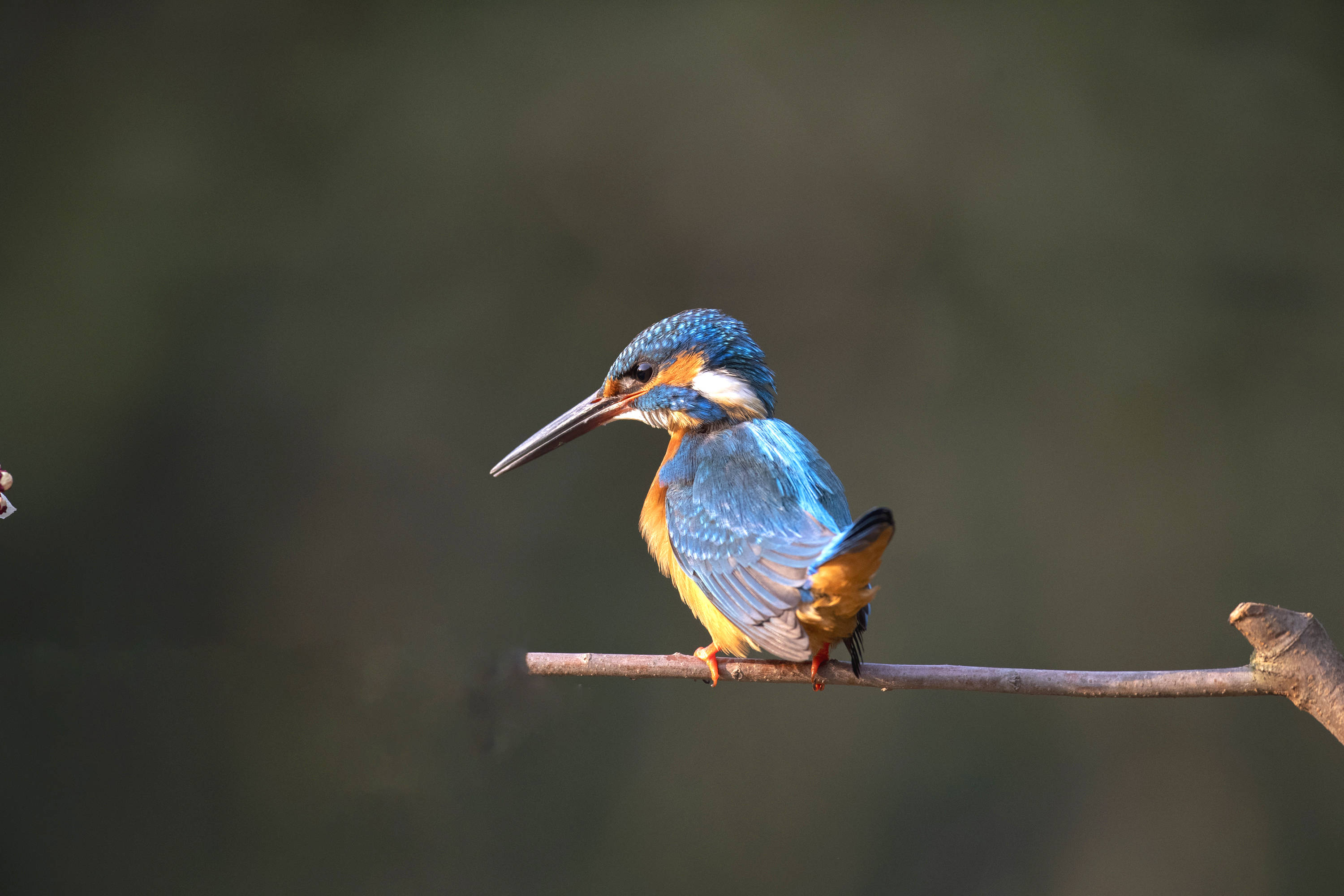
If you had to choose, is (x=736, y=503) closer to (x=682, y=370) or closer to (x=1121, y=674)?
(x=682, y=370)

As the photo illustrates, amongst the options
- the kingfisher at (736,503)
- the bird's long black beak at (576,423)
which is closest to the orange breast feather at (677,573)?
the kingfisher at (736,503)

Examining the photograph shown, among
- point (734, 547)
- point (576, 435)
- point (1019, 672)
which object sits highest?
point (576, 435)

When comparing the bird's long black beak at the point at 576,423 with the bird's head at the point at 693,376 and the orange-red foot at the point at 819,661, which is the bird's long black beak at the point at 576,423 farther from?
the orange-red foot at the point at 819,661

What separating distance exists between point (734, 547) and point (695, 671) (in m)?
0.18

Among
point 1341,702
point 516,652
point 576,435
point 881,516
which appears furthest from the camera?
point 576,435

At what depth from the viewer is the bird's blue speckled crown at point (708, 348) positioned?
4.47 ft

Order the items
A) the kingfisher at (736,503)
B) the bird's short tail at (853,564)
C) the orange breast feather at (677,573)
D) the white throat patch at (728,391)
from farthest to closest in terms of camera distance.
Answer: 1. the white throat patch at (728,391)
2. the orange breast feather at (677,573)
3. the kingfisher at (736,503)
4. the bird's short tail at (853,564)

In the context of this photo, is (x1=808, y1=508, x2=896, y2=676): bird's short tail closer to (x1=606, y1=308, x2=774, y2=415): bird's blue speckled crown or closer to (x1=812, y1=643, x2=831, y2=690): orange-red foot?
(x1=812, y1=643, x2=831, y2=690): orange-red foot

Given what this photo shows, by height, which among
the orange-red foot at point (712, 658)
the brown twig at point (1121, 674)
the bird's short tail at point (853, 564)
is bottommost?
the brown twig at point (1121, 674)

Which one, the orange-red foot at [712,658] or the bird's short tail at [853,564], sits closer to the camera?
the bird's short tail at [853,564]

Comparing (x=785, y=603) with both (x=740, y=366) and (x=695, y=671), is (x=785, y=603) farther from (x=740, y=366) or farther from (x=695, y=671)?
(x=740, y=366)

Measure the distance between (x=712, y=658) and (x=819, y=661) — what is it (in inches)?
5.7

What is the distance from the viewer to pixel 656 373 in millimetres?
1392

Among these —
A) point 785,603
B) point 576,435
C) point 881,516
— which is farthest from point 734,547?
point 576,435
